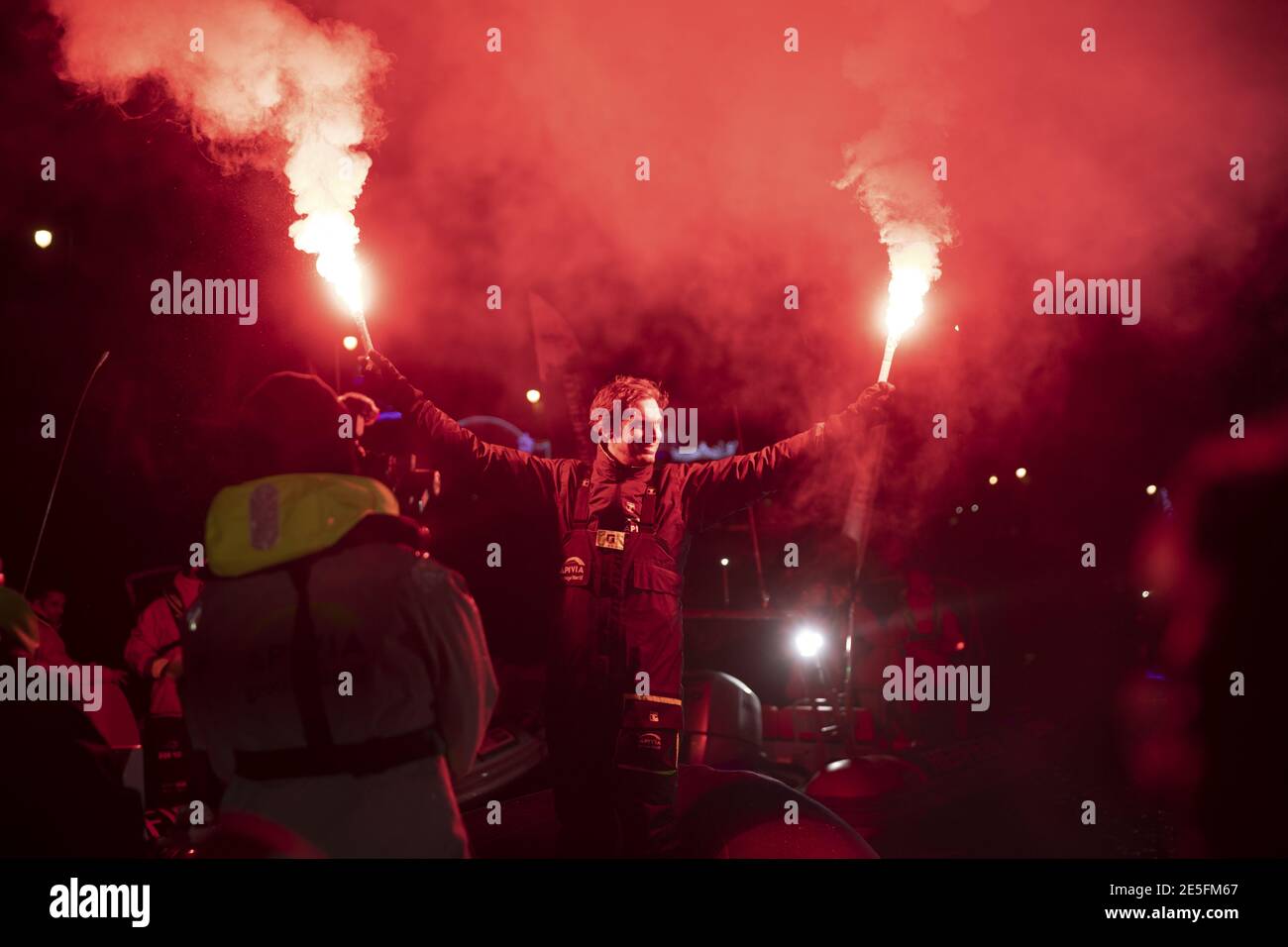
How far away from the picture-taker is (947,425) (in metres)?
10.7

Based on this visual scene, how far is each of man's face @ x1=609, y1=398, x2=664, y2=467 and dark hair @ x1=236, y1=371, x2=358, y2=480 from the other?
1.56 meters

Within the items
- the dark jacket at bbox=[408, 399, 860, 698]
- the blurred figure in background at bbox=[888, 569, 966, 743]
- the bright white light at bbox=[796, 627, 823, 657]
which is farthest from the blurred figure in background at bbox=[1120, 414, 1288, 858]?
the dark jacket at bbox=[408, 399, 860, 698]

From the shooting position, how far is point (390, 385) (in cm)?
386

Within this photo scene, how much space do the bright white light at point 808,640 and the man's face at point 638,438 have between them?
219 inches

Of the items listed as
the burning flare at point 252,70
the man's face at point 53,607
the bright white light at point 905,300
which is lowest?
the man's face at point 53,607

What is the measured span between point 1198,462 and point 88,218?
9810 mm

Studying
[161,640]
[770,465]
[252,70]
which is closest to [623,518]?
[770,465]

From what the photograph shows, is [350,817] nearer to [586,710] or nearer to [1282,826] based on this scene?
[586,710]

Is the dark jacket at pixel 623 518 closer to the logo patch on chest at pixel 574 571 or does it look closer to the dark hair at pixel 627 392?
the logo patch on chest at pixel 574 571

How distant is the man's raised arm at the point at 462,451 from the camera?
3.85 meters

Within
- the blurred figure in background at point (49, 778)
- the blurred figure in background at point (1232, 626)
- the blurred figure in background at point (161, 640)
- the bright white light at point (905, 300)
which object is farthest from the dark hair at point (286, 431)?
the blurred figure in background at point (1232, 626)

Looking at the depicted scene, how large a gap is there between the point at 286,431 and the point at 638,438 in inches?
67.7

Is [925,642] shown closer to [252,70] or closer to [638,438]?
[638,438]
